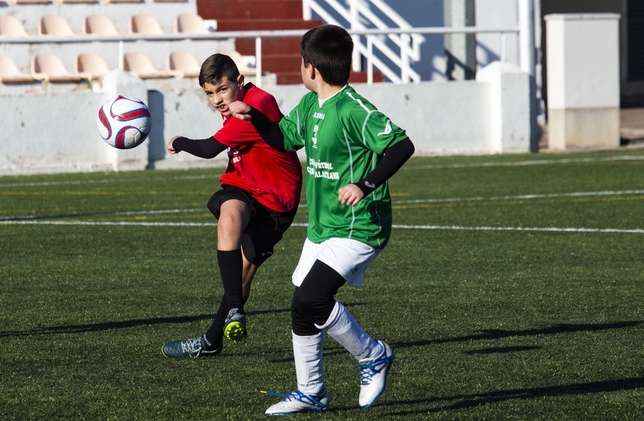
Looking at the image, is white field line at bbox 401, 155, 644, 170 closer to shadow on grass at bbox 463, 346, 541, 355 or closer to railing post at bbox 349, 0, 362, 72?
railing post at bbox 349, 0, 362, 72

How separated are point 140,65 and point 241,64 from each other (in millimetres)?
1798

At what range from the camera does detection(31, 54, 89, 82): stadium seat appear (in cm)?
2034

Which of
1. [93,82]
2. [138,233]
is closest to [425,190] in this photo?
[138,233]

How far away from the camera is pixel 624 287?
765 cm

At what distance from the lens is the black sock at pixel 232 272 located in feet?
19.1

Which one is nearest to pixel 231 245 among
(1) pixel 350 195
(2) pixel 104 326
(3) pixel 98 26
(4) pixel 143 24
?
(2) pixel 104 326

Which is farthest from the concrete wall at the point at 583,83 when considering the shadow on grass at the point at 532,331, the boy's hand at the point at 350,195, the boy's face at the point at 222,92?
the boy's hand at the point at 350,195

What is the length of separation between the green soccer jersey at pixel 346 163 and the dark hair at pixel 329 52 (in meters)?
0.09

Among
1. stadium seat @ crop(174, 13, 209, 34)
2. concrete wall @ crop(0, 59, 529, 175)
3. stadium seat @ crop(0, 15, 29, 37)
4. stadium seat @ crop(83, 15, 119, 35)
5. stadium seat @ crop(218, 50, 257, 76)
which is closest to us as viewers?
concrete wall @ crop(0, 59, 529, 175)

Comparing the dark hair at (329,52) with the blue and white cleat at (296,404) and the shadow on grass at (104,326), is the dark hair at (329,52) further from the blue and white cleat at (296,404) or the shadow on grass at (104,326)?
the shadow on grass at (104,326)

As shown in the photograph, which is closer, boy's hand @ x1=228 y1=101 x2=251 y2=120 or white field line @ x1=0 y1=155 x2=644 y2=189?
boy's hand @ x1=228 y1=101 x2=251 y2=120

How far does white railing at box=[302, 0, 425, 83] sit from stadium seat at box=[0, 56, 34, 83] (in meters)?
5.53

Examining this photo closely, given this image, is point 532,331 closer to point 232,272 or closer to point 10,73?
point 232,272

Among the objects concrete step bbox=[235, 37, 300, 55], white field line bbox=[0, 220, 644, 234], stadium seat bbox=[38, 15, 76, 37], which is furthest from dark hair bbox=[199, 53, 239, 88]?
concrete step bbox=[235, 37, 300, 55]
